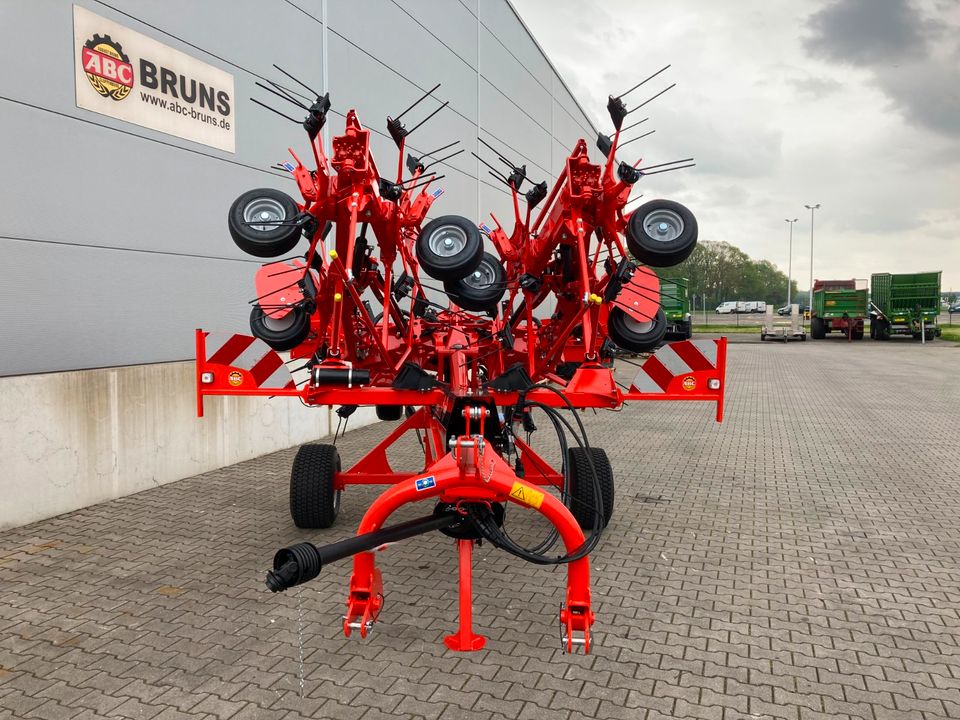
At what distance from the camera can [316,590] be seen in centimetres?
428

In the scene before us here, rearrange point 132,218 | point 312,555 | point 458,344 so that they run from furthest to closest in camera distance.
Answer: point 132,218, point 458,344, point 312,555

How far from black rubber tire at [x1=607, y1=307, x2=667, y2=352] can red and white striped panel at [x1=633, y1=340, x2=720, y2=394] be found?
106mm

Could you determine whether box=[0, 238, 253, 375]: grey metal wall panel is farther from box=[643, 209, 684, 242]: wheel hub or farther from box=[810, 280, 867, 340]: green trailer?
box=[810, 280, 867, 340]: green trailer

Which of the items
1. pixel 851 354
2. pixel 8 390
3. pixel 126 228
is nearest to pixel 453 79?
pixel 126 228

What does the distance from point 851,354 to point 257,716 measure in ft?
84.1

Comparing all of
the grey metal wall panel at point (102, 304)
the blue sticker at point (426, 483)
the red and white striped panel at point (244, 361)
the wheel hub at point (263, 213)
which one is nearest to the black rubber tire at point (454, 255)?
the wheel hub at point (263, 213)

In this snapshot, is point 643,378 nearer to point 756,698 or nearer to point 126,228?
point 756,698

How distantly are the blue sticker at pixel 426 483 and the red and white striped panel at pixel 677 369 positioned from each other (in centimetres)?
186

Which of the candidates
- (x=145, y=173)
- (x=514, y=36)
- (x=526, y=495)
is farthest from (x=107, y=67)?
(x=514, y=36)

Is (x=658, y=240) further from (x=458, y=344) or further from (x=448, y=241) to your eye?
(x=458, y=344)

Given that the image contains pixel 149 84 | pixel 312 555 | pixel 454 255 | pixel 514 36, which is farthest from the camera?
pixel 514 36

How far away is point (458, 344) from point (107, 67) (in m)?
3.98

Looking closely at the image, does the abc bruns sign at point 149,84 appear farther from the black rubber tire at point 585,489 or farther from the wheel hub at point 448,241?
the black rubber tire at point 585,489

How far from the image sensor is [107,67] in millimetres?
6203
